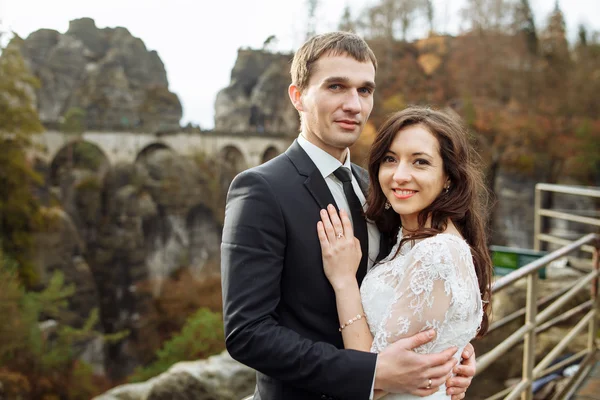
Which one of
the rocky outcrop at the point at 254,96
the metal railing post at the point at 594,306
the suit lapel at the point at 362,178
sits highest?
the rocky outcrop at the point at 254,96

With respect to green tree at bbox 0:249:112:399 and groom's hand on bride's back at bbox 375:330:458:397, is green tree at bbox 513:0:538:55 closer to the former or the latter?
green tree at bbox 0:249:112:399

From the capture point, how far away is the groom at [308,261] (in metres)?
1.49

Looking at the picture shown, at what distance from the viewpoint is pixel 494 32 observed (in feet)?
97.2

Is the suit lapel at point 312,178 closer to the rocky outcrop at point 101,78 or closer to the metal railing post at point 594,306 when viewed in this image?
the metal railing post at point 594,306

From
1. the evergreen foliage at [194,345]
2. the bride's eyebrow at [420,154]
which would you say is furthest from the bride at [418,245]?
the evergreen foliage at [194,345]

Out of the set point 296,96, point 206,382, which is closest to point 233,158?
point 206,382

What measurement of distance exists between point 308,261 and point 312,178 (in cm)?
28

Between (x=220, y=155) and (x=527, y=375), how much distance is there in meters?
29.8

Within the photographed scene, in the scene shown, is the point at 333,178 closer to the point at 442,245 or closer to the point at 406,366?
the point at 442,245

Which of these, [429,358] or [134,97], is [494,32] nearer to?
[134,97]

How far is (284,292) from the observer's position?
5.34 feet

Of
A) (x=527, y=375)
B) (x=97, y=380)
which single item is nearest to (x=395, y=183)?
(x=527, y=375)

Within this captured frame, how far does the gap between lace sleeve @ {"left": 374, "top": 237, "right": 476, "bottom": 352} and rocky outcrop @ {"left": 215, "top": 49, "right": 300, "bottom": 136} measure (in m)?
32.6

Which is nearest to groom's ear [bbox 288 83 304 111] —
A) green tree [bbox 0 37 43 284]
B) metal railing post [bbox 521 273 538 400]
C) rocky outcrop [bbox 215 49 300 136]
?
metal railing post [bbox 521 273 538 400]
